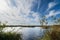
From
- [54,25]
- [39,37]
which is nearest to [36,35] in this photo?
[39,37]

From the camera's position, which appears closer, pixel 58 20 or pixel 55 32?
pixel 55 32

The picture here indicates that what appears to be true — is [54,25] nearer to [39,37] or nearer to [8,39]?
[39,37]

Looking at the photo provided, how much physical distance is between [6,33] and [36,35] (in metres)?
0.87

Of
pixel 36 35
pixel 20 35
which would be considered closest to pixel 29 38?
→ pixel 36 35

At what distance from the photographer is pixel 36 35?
471 cm

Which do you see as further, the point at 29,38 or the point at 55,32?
the point at 29,38

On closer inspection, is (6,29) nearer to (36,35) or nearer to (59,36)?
(36,35)

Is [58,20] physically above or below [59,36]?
above

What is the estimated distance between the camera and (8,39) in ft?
13.7

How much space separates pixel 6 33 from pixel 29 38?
2.77 feet

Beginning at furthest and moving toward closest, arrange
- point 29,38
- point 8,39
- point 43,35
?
point 29,38
point 43,35
point 8,39

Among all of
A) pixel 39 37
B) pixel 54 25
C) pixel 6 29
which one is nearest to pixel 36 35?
pixel 39 37

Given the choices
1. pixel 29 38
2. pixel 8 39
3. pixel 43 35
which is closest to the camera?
pixel 8 39

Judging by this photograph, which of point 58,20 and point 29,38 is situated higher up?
point 58,20
